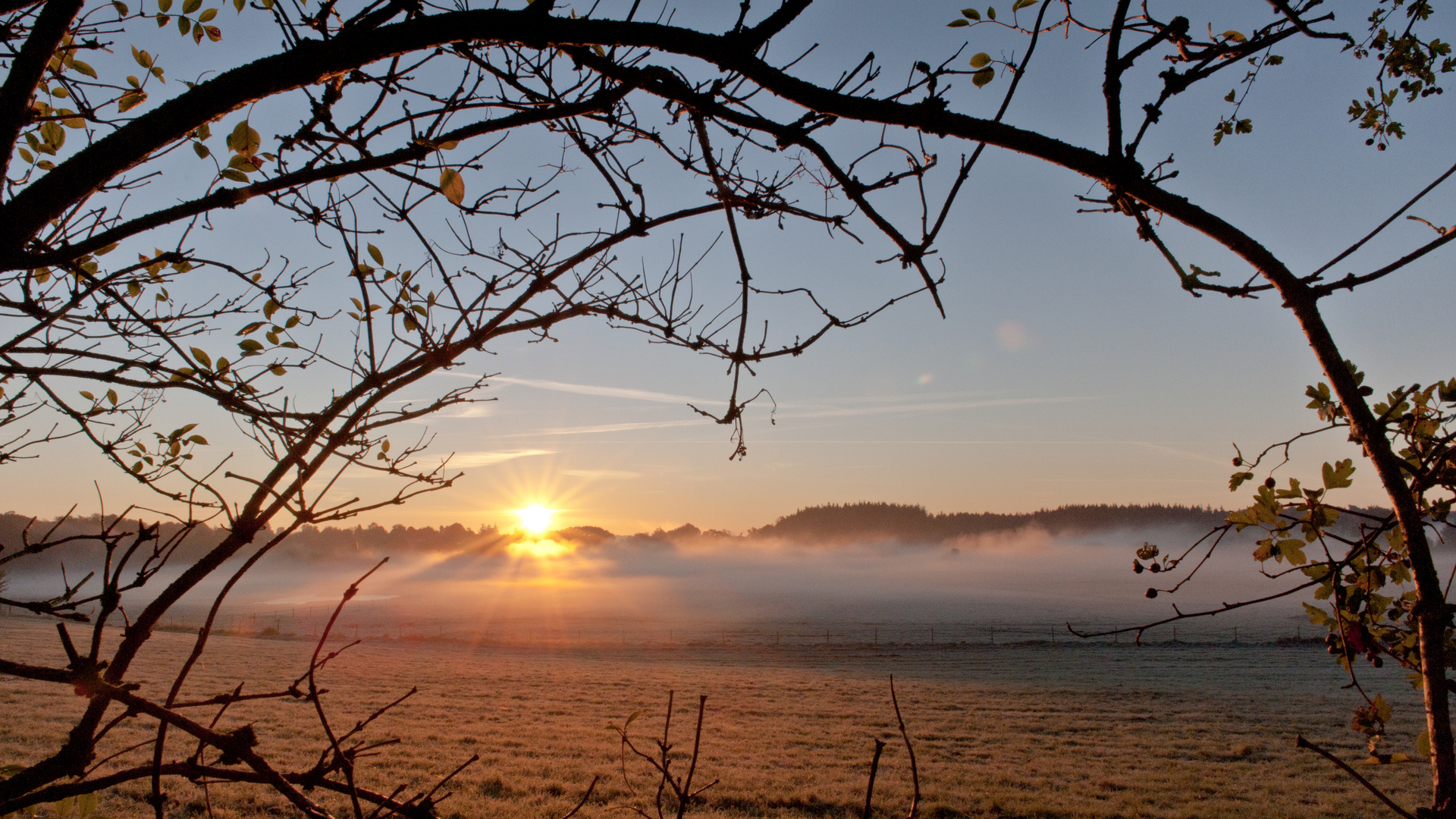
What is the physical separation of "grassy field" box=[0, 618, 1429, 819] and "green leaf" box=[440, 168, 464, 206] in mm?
8594

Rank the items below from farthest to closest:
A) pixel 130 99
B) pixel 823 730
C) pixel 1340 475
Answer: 1. pixel 823 730
2. pixel 130 99
3. pixel 1340 475

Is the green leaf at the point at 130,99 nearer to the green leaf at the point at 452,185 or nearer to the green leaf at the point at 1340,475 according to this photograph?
the green leaf at the point at 452,185

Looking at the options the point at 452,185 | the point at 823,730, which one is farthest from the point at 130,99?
the point at 823,730

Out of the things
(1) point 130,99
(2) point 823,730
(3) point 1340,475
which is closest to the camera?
(3) point 1340,475

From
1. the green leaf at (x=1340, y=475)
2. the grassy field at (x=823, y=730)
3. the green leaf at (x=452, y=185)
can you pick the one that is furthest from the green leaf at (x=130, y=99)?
the grassy field at (x=823, y=730)

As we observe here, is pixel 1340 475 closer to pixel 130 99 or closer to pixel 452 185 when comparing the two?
pixel 452 185

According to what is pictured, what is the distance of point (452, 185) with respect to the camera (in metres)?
1.51

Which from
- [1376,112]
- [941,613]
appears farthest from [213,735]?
[941,613]

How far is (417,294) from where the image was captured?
6.14 ft

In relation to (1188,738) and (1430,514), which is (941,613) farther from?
(1430,514)

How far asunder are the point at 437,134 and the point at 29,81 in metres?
0.65

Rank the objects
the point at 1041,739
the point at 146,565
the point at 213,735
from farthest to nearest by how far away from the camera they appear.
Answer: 1. the point at 1041,739
2. the point at 146,565
3. the point at 213,735

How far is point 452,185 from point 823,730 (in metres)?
27.2

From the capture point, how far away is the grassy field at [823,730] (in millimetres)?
17969
